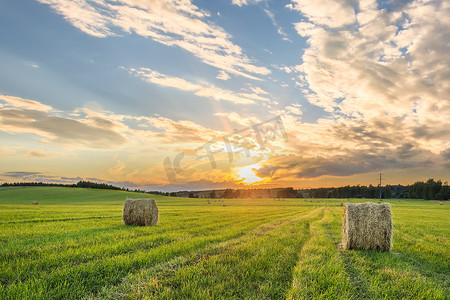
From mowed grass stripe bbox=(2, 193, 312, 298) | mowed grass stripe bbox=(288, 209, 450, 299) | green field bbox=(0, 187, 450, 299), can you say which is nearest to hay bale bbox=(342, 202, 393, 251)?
green field bbox=(0, 187, 450, 299)

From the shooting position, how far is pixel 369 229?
1037 cm

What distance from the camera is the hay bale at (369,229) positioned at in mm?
10172

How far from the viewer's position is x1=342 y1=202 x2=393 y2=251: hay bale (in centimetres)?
1017

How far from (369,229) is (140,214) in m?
12.6

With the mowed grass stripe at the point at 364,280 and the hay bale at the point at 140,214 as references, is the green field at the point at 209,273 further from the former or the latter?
the hay bale at the point at 140,214

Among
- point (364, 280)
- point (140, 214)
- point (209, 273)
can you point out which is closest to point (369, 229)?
point (364, 280)

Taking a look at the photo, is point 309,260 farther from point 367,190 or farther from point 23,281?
point 367,190

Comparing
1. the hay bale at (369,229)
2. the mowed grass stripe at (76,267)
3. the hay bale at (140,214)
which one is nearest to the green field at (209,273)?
the mowed grass stripe at (76,267)

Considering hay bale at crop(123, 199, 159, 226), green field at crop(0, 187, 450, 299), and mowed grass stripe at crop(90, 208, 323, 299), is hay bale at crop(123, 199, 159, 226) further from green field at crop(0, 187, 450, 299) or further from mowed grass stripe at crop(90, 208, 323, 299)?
mowed grass stripe at crop(90, 208, 323, 299)

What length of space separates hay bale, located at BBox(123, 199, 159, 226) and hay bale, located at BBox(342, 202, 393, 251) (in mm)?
11100

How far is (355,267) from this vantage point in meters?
7.00

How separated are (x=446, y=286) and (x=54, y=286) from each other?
29.2 ft

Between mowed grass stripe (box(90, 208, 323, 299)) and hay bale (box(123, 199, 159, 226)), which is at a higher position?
mowed grass stripe (box(90, 208, 323, 299))

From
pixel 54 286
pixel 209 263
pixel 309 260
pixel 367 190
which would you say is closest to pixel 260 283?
pixel 209 263
